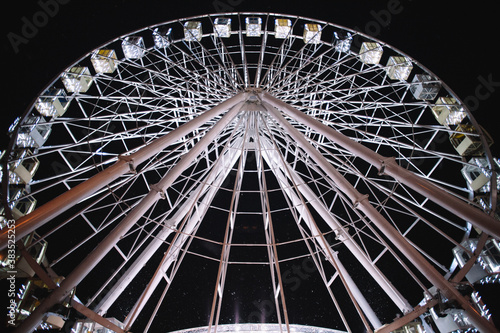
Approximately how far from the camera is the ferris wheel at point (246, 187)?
32.1 ft

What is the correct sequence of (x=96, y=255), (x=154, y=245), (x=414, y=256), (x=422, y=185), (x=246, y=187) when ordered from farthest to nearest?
1. (x=246, y=187)
2. (x=154, y=245)
3. (x=422, y=185)
4. (x=96, y=255)
5. (x=414, y=256)

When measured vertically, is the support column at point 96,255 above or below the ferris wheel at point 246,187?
below

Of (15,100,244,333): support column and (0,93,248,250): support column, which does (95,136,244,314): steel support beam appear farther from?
(0,93,248,250): support column

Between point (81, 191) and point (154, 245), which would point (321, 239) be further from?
point (81, 191)

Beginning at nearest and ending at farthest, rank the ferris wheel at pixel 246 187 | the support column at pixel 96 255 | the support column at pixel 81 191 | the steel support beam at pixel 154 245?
the support column at pixel 81 191, the support column at pixel 96 255, the ferris wheel at pixel 246 187, the steel support beam at pixel 154 245

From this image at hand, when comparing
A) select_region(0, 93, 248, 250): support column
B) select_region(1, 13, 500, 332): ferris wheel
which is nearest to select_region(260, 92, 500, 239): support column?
select_region(1, 13, 500, 332): ferris wheel

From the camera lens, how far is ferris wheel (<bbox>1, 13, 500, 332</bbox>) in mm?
9773

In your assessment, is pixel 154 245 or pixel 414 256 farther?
pixel 154 245

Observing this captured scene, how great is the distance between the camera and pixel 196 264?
2903cm

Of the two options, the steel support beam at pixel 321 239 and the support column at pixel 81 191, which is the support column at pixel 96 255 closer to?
the support column at pixel 81 191

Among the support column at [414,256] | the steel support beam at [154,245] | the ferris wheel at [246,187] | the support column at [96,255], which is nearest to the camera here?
the support column at [96,255]

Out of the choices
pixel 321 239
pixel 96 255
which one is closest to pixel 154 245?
pixel 96 255

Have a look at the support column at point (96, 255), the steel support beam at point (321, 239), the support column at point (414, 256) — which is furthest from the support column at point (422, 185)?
the support column at point (96, 255)

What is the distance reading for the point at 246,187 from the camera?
37.6m
